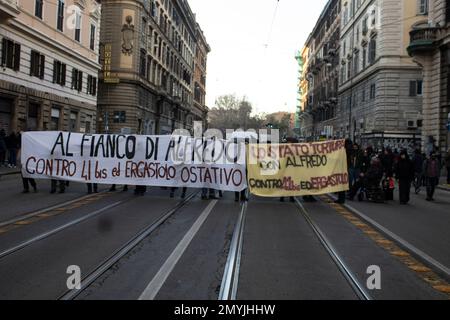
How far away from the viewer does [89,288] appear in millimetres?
5723

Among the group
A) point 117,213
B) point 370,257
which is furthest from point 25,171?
point 370,257

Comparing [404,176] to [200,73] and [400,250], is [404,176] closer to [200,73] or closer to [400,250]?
[400,250]

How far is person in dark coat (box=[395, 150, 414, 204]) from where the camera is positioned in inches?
624

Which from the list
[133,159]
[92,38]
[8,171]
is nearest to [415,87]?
[92,38]

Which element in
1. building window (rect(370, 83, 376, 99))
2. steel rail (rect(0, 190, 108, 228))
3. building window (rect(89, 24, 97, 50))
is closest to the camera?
steel rail (rect(0, 190, 108, 228))

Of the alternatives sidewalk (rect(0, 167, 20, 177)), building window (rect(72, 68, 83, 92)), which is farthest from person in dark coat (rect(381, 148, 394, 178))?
building window (rect(72, 68, 83, 92))

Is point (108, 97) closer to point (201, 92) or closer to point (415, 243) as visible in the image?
point (415, 243)

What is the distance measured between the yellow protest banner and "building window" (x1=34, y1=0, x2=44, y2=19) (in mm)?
21769

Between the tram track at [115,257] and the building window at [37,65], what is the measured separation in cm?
2214

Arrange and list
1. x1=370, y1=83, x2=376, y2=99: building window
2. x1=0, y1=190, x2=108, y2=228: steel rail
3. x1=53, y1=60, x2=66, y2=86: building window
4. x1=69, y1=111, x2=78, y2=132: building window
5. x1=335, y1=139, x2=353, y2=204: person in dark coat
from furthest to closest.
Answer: x1=370, y1=83, x2=376, y2=99: building window → x1=69, y1=111, x2=78, y2=132: building window → x1=53, y1=60, x2=66, y2=86: building window → x1=335, y1=139, x2=353, y2=204: person in dark coat → x1=0, y1=190, x2=108, y2=228: steel rail

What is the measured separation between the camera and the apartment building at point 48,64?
27719mm

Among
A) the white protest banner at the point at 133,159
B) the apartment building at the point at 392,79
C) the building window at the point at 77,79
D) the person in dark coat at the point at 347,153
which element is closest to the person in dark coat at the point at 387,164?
the person in dark coat at the point at 347,153

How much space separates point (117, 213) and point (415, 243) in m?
6.19

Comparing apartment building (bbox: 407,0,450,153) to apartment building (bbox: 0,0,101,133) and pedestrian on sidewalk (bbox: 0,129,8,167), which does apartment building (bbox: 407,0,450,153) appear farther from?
pedestrian on sidewalk (bbox: 0,129,8,167)
